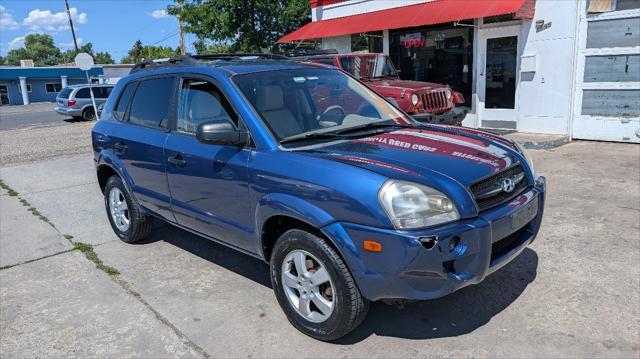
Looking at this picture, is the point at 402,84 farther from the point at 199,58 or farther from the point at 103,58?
the point at 103,58

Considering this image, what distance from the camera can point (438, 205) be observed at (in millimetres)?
2746

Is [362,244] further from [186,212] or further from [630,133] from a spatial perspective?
[630,133]

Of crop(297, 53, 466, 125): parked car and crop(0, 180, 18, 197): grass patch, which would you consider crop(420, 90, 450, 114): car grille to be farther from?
crop(0, 180, 18, 197): grass patch

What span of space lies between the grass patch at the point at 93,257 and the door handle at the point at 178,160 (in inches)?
51.0

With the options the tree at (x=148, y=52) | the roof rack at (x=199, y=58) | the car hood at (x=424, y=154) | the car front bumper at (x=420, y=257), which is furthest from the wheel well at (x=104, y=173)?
the tree at (x=148, y=52)

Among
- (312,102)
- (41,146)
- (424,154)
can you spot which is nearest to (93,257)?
(312,102)

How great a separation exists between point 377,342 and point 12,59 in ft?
529

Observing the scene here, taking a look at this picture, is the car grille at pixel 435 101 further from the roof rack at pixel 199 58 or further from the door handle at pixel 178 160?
the door handle at pixel 178 160

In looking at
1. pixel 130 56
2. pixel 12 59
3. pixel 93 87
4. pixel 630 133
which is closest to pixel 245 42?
pixel 93 87

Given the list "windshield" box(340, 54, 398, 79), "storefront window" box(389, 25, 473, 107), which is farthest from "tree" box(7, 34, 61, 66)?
"windshield" box(340, 54, 398, 79)

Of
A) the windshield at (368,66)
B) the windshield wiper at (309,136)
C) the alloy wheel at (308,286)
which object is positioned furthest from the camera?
the windshield at (368,66)

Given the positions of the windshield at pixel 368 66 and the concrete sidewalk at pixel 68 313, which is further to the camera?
the windshield at pixel 368 66

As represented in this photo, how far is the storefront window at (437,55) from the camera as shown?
12.2 m

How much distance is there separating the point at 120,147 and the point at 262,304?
231 centimetres
